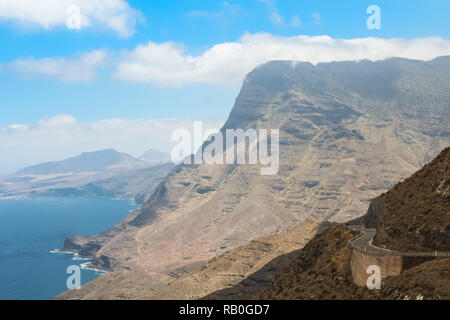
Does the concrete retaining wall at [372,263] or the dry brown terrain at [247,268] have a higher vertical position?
the concrete retaining wall at [372,263]

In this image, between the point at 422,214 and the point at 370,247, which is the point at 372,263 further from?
the point at 422,214

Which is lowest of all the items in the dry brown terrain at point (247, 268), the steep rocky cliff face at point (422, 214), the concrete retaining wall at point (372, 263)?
the dry brown terrain at point (247, 268)

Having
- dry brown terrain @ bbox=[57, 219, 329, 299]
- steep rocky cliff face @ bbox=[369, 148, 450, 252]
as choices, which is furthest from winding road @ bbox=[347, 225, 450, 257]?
dry brown terrain @ bbox=[57, 219, 329, 299]

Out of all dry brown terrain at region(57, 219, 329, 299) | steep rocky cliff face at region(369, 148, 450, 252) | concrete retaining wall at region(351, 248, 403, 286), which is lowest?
dry brown terrain at region(57, 219, 329, 299)

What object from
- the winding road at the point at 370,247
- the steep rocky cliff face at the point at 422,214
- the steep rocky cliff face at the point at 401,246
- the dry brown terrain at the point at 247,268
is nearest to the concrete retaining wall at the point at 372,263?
the steep rocky cliff face at the point at 401,246

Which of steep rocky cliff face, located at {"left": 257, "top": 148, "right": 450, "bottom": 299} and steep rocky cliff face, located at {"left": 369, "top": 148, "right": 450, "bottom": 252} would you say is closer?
steep rocky cliff face, located at {"left": 257, "top": 148, "right": 450, "bottom": 299}

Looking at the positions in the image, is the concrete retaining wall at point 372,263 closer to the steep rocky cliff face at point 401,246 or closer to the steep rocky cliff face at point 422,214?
the steep rocky cliff face at point 401,246

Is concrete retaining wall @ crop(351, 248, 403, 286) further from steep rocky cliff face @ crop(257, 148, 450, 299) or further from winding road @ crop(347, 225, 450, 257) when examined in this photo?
winding road @ crop(347, 225, 450, 257)

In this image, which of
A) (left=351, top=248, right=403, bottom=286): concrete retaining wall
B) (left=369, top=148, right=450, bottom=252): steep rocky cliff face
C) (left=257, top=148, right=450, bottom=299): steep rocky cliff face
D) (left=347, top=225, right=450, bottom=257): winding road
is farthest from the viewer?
(left=369, top=148, right=450, bottom=252): steep rocky cliff face

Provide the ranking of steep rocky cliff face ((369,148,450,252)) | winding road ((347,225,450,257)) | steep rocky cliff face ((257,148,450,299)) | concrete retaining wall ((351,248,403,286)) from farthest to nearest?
steep rocky cliff face ((369,148,450,252)) < winding road ((347,225,450,257)) < concrete retaining wall ((351,248,403,286)) < steep rocky cliff face ((257,148,450,299))
